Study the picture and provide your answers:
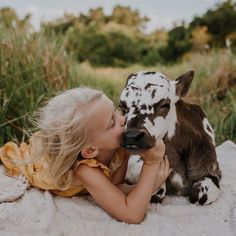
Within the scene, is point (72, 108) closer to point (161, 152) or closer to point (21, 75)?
point (161, 152)

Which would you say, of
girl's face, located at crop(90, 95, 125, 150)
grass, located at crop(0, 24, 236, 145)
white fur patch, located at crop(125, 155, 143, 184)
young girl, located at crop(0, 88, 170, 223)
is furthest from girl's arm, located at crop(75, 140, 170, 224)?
grass, located at crop(0, 24, 236, 145)

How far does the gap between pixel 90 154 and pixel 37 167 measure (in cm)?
36

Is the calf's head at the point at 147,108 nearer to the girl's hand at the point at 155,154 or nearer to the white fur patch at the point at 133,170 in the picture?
the girl's hand at the point at 155,154

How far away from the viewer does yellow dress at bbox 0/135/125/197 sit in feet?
8.24

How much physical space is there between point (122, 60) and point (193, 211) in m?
9.62

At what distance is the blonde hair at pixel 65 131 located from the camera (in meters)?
2.38

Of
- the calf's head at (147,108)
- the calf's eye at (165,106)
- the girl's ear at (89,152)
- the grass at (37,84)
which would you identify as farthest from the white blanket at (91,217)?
the grass at (37,84)

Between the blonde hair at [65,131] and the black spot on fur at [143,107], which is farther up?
the black spot on fur at [143,107]

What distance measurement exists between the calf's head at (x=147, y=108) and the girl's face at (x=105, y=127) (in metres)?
0.06

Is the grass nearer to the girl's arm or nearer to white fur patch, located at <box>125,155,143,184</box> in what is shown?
white fur patch, located at <box>125,155,143,184</box>

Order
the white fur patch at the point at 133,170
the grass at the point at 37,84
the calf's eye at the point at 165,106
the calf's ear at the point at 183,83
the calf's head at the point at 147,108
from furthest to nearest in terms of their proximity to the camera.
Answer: the grass at the point at 37,84, the white fur patch at the point at 133,170, the calf's ear at the point at 183,83, the calf's eye at the point at 165,106, the calf's head at the point at 147,108

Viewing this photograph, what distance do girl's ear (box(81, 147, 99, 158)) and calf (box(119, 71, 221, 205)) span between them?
0.71ft

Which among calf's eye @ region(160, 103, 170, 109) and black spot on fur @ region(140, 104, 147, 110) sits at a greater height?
black spot on fur @ region(140, 104, 147, 110)

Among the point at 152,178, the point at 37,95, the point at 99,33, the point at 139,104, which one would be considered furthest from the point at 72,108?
the point at 99,33
